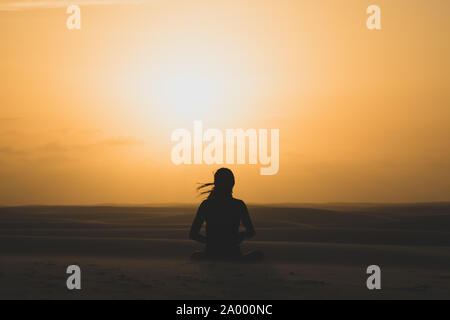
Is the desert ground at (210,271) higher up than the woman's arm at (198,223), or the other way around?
the woman's arm at (198,223)

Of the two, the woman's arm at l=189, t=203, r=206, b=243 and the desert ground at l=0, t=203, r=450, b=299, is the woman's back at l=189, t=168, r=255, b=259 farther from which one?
the desert ground at l=0, t=203, r=450, b=299

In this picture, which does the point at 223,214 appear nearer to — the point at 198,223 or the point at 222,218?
Result: the point at 222,218

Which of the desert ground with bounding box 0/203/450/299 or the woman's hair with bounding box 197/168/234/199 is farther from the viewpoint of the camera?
the woman's hair with bounding box 197/168/234/199

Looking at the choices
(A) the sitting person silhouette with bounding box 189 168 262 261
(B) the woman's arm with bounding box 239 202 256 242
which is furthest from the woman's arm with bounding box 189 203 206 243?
(B) the woman's arm with bounding box 239 202 256 242

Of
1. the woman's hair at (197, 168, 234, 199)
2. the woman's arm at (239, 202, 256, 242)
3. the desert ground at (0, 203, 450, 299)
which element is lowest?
the desert ground at (0, 203, 450, 299)

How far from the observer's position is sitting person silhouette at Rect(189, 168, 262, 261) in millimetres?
7562

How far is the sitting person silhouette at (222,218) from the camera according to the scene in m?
7.56

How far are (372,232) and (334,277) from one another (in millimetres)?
7586

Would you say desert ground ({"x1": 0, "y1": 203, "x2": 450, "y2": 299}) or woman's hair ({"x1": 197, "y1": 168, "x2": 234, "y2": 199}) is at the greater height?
woman's hair ({"x1": 197, "y1": 168, "x2": 234, "y2": 199})

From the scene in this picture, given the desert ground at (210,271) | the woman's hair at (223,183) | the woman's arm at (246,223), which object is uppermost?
the woman's hair at (223,183)

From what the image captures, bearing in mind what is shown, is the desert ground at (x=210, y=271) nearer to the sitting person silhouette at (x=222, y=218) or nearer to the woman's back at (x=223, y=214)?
the sitting person silhouette at (x=222, y=218)

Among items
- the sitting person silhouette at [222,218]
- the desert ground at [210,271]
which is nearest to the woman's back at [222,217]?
the sitting person silhouette at [222,218]

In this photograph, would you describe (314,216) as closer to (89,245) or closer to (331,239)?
(331,239)

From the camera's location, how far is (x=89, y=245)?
10.6m
